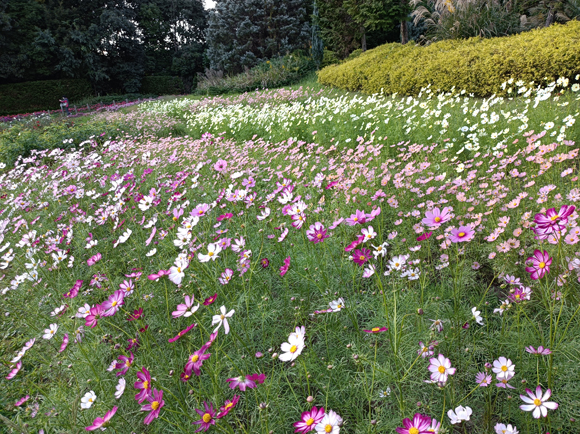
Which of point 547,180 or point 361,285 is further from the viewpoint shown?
point 547,180

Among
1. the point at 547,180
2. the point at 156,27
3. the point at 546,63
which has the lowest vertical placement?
the point at 547,180

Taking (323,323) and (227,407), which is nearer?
(227,407)

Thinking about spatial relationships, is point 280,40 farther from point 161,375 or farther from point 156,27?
point 161,375

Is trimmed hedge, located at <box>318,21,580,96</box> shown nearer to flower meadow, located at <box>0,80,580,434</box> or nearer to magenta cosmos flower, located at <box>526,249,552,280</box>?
flower meadow, located at <box>0,80,580,434</box>

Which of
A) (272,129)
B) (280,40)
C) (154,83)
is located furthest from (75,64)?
(272,129)

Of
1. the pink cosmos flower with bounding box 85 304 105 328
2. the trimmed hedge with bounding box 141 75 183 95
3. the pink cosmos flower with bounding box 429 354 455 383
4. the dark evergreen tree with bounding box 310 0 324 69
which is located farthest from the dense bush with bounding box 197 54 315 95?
the pink cosmos flower with bounding box 429 354 455 383

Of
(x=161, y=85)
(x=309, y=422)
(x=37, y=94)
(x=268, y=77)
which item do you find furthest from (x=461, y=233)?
(x=161, y=85)

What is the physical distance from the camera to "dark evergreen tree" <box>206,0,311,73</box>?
20.2 meters

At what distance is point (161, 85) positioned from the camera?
92.2 ft

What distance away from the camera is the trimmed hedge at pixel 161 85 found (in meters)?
27.7

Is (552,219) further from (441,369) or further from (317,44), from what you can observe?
(317,44)

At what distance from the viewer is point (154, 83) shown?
91.4 feet

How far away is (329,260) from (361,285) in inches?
9.6

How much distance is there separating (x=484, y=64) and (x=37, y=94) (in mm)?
26657
